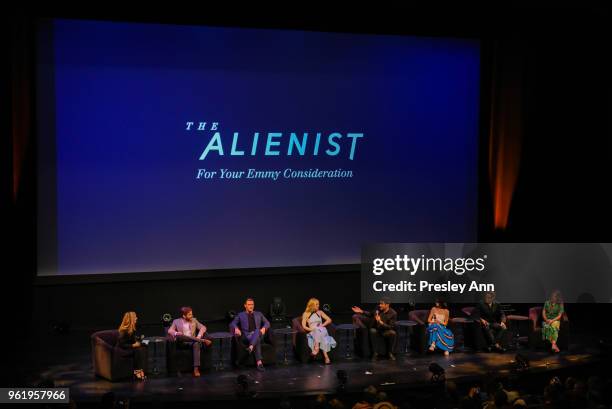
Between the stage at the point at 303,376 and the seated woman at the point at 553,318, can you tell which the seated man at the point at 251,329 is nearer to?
the stage at the point at 303,376

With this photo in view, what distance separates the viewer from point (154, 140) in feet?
35.9

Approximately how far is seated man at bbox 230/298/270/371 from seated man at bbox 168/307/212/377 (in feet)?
1.21

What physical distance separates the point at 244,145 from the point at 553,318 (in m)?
4.49

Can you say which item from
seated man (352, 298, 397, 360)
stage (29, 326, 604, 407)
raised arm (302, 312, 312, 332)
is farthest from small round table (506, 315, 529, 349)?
raised arm (302, 312, 312, 332)

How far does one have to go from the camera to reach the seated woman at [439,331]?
32.1ft

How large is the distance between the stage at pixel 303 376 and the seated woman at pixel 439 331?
0.13 meters

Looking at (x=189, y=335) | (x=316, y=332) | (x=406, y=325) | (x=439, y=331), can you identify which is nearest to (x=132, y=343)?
(x=189, y=335)

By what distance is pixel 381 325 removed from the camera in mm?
9672

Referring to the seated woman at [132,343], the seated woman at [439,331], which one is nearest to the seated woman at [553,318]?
the seated woman at [439,331]

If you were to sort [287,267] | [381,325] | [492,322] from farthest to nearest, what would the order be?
[287,267]
[492,322]
[381,325]

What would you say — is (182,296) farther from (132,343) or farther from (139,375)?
(139,375)

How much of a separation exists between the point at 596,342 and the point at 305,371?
151 inches

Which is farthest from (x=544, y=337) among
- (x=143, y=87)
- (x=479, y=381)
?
(x=143, y=87)

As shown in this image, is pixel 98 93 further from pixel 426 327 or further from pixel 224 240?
pixel 426 327
